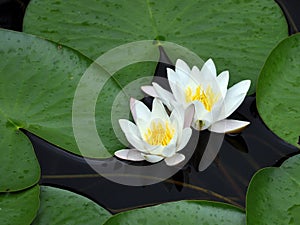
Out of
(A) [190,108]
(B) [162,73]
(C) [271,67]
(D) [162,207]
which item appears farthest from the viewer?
(B) [162,73]

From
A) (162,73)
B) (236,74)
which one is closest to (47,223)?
(162,73)

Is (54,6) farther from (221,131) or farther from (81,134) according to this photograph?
(221,131)

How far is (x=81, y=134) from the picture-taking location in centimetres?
176

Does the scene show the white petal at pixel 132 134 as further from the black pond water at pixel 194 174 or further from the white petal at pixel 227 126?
the white petal at pixel 227 126

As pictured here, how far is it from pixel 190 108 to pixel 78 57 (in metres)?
0.43

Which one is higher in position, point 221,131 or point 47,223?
point 221,131

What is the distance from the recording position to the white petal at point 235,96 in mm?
1773

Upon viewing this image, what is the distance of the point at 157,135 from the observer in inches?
67.3

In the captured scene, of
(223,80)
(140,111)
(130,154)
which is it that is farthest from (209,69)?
(130,154)

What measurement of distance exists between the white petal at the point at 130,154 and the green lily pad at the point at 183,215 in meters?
0.20

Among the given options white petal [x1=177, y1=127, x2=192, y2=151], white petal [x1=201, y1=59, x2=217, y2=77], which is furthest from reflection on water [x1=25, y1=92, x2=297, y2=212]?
white petal [x1=201, y1=59, x2=217, y2=77]

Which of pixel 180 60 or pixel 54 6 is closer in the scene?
pixel 180 60

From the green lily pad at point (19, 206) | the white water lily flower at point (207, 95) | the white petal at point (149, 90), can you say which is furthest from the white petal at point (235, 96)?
the green lily pad at point (19, 206)

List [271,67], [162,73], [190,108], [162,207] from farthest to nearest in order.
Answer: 1. [162,73]
2. [271,67]
3. [190,108]
4. [162,207]
